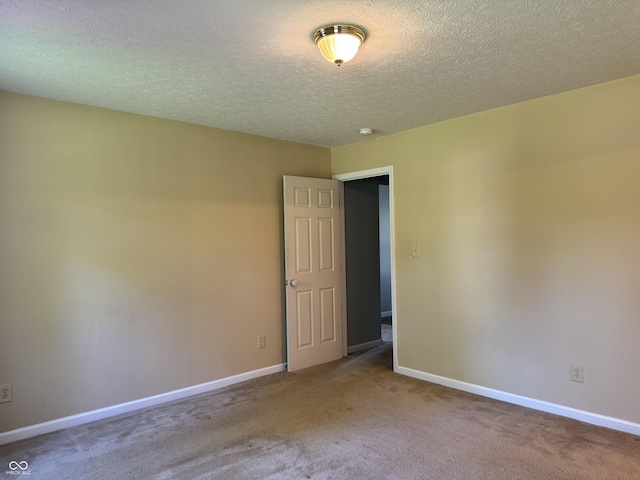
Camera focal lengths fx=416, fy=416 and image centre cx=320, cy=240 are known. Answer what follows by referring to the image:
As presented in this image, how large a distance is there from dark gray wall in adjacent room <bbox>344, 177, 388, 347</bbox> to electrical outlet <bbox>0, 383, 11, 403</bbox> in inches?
128

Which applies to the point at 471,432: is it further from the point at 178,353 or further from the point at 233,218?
the point at 233,218

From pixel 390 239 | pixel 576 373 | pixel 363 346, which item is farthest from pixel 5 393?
pixel 576 373

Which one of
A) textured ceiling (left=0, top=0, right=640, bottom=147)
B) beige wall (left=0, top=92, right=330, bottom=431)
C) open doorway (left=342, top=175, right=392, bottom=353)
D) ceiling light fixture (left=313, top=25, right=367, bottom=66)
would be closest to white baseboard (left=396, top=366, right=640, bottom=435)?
open doorway (left=342, top=175, right=392, bottom=353)

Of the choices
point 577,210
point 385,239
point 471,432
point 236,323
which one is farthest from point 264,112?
point 385,239

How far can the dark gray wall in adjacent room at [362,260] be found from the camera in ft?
16.4

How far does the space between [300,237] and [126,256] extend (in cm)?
171

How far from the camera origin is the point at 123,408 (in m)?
3.27

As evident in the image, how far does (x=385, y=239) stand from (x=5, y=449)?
5.77 m

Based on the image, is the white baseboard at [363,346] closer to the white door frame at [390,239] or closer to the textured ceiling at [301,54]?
the white door frame at [390,239]

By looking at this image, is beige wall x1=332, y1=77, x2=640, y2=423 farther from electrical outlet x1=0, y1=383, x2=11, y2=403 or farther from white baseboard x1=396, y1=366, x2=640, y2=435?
electrical outlet x1=0, y1=383, x2=11, y2=403

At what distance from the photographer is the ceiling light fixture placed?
80.1 inches

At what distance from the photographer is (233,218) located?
156 inches

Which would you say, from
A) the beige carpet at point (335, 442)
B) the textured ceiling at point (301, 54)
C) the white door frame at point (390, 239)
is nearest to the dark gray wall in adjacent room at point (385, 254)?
the white door frame at point (390, 239)

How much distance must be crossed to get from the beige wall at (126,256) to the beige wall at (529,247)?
4.90 ft
